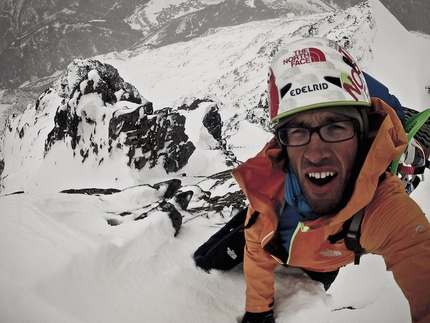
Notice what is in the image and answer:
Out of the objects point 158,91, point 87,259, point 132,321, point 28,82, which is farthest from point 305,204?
point 28,82

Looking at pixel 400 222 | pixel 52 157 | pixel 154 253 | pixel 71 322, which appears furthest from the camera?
pixel 52 157

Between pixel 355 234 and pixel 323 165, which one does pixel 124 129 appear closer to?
pixel 323 165

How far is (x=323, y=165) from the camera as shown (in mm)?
1679

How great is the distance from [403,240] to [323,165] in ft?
1.89

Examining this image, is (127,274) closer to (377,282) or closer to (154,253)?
(154,253)

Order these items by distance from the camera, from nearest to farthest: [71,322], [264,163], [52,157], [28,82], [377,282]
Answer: [71,322], [264,163], [377,282], [52,157], [28,82]

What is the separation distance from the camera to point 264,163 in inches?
79.9

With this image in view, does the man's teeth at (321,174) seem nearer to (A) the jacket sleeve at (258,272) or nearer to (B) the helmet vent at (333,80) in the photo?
(A) the jacket sleeve at (258,272)

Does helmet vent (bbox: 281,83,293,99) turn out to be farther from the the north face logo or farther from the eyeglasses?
the the north face logo

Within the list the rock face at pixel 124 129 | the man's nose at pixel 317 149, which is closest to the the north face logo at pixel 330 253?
the man's nose at pixel 317 149

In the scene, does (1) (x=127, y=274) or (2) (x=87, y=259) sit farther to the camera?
(1) (x=127, y=274)

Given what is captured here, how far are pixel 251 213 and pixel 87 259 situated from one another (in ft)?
4.38

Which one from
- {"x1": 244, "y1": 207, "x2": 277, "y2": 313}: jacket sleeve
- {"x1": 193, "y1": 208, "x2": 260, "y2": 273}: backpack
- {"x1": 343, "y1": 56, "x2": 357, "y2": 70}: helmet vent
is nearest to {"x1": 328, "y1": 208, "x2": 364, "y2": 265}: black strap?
{"x1": 244, "y1": 207, "x2": 277, "y2": 313}: jacket sleeve

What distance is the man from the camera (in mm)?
1506
